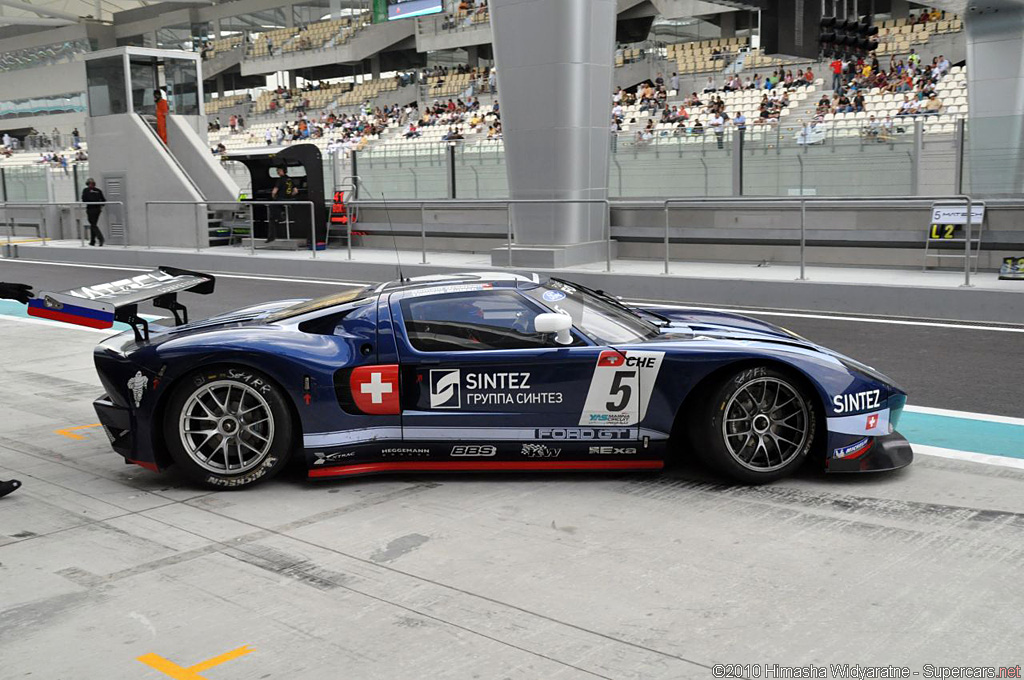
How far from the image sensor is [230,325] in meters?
6.10

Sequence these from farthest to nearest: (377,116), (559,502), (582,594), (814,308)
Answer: (377,116)
(814,308)
(559,502)
(582,594)

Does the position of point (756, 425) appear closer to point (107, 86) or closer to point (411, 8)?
point (107, 86)

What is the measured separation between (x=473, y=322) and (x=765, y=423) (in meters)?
1.73

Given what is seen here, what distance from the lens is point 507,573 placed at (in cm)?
451

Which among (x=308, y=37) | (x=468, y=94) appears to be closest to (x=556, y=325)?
(x=468, y=94)

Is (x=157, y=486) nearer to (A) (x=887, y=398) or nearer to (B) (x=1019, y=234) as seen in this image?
(A) (x=887, y=398)

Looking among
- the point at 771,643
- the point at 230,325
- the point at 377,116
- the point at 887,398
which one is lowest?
the point at 771,643

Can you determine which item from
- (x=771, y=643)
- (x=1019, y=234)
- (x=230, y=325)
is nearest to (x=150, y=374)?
(x=230, y=325)

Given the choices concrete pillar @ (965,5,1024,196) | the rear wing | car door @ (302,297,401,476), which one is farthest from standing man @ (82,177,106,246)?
car door @ (302,297,401,476)

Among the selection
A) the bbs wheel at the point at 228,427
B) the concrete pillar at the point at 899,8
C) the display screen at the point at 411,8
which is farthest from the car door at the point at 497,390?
the display screen at the point at 411,8

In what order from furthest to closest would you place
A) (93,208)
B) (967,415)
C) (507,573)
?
(93,208), (967,415), (507,573)

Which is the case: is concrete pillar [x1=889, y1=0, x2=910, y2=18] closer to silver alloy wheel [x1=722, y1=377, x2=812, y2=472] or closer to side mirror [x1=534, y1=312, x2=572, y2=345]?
silver alloy wheel [x1=722, y1=377, x2=812, y2=472]

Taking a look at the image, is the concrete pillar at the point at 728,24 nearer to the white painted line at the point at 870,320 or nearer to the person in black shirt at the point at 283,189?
the person in black shirt at the point at 283,189

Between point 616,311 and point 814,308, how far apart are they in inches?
294
